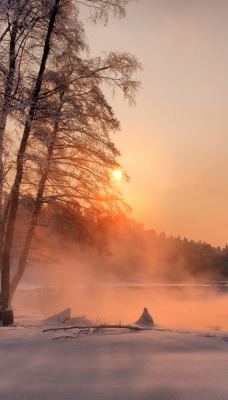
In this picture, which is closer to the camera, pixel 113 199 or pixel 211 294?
pixel 113 199

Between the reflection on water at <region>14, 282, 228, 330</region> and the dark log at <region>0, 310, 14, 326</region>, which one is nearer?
the dark log at <region>0, 310, 14, 326</region>

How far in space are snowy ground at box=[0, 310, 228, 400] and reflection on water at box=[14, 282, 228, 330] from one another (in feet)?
35.5

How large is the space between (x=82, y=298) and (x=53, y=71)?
17.2 m

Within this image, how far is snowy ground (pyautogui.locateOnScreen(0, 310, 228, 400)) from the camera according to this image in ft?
10.0

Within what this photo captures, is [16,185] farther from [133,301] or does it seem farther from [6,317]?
[133,301]

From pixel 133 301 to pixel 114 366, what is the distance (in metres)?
23.0

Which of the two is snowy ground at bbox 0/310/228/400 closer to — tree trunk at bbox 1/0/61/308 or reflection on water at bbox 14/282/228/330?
tree trunk at bbox 1/0/61/308

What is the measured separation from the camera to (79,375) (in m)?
3.52


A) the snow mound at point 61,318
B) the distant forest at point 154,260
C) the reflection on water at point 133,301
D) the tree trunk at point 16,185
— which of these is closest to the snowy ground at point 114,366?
the snow mound at point 61,318

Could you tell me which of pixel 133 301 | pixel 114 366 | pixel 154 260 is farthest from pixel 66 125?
pixel 154 260

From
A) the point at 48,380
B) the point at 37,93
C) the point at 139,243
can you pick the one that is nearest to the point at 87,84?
the point at 37,93

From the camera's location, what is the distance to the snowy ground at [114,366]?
3059 millimetres

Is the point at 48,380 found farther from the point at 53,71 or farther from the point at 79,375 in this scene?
the point at 53,71

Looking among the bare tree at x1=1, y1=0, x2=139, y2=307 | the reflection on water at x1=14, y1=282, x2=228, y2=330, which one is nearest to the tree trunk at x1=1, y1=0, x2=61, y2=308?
the bare tree at x1=1, y1=0, x2=139, y2=307
